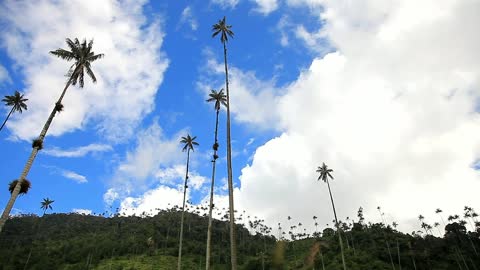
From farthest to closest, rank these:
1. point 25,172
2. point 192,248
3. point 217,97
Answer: point 192,248 → point 217,97 → point 25,172

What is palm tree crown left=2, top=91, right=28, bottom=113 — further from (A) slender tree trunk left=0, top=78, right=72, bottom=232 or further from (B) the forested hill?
(B) the forested hill

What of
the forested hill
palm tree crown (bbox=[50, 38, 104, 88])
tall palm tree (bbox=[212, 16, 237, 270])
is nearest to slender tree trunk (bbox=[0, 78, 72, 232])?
palm tree crown (bbox=[50, 38, 104, 88])

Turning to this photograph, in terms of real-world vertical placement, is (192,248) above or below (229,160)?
above

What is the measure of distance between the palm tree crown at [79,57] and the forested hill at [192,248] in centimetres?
5207

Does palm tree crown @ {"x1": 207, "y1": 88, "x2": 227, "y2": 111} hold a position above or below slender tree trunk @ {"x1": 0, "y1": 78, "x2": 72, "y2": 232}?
above

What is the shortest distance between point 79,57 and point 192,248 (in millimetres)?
102738

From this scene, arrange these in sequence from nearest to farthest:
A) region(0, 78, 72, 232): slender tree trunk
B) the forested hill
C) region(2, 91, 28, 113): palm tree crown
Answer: region(0, 78, 72, 232): slender tree trunk, region(2, 91, 28, 113): palm tree crown, the forested hill

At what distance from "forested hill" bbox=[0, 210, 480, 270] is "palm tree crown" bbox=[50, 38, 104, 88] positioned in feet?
171

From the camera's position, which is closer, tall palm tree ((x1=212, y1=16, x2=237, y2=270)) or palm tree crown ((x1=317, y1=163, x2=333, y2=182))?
tall palm tree ((x1=212, y1=16, x2=237, y2=270))

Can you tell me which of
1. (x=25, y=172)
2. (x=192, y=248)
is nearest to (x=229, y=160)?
(x=25, y=172)

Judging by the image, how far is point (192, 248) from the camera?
121 meters

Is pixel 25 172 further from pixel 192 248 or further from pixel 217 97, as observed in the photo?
A: pixel 192 248

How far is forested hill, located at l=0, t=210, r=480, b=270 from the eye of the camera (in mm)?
92125

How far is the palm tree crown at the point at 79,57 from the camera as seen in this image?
97.5ft
